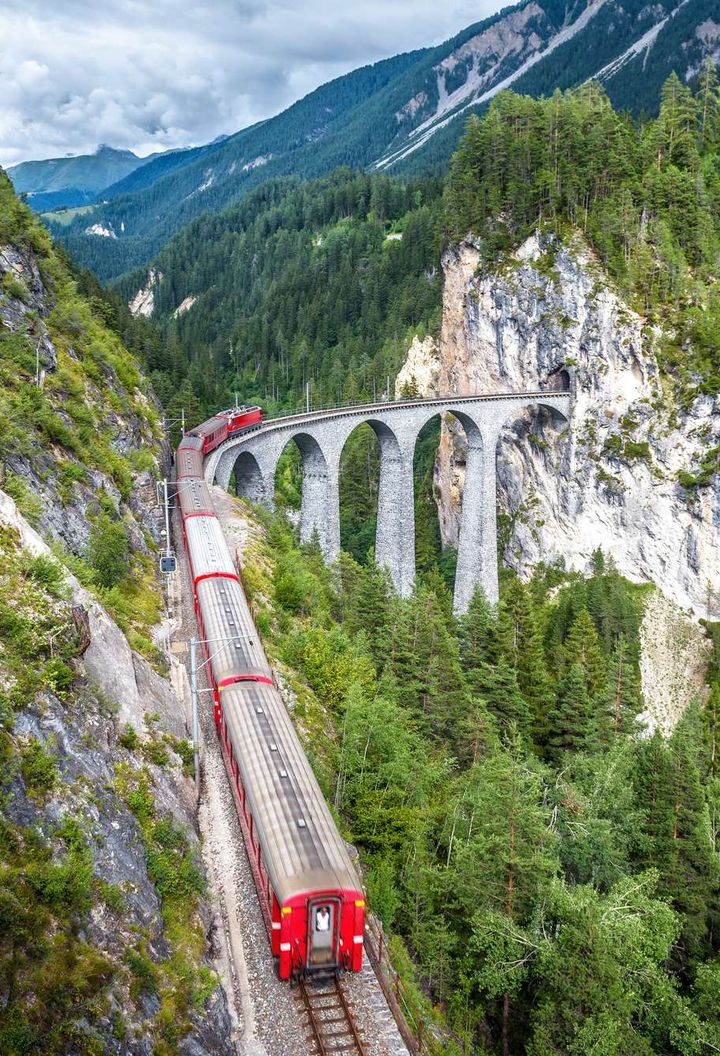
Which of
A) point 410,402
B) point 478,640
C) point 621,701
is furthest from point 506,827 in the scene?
point 410,402

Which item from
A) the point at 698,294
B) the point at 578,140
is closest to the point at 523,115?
the point at 578,140

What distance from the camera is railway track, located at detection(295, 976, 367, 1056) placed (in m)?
14.5

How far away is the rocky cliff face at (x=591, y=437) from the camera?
69.2 m

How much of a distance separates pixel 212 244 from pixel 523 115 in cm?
12852

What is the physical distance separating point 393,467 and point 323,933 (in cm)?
4797

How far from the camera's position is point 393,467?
6125 cm

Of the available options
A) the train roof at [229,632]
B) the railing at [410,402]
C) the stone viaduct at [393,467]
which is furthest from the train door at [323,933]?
the railing at [410,402]

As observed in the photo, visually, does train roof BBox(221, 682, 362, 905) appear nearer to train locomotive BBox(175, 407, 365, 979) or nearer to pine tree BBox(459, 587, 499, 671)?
train locomotive BBox(175, 407, 365, 979)

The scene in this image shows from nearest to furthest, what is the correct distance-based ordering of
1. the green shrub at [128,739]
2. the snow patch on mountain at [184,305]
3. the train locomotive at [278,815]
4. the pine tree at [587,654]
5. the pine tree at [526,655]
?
the train locomotive at [278,815] < the green shrub at [128,739] < the pine tree at [526,655] < the pine tree at [587,654] < the snow patch on mountain at [184,305]

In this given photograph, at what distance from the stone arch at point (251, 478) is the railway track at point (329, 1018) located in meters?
38.4

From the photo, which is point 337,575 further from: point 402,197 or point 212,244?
point 212,244

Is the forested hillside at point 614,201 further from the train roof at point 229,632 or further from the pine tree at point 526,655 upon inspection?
the train roof at point 229,632

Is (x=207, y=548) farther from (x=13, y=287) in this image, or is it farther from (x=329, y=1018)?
(x=329, y=1018)

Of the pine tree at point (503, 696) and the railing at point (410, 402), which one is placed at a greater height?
the railing at point (410, 402)
